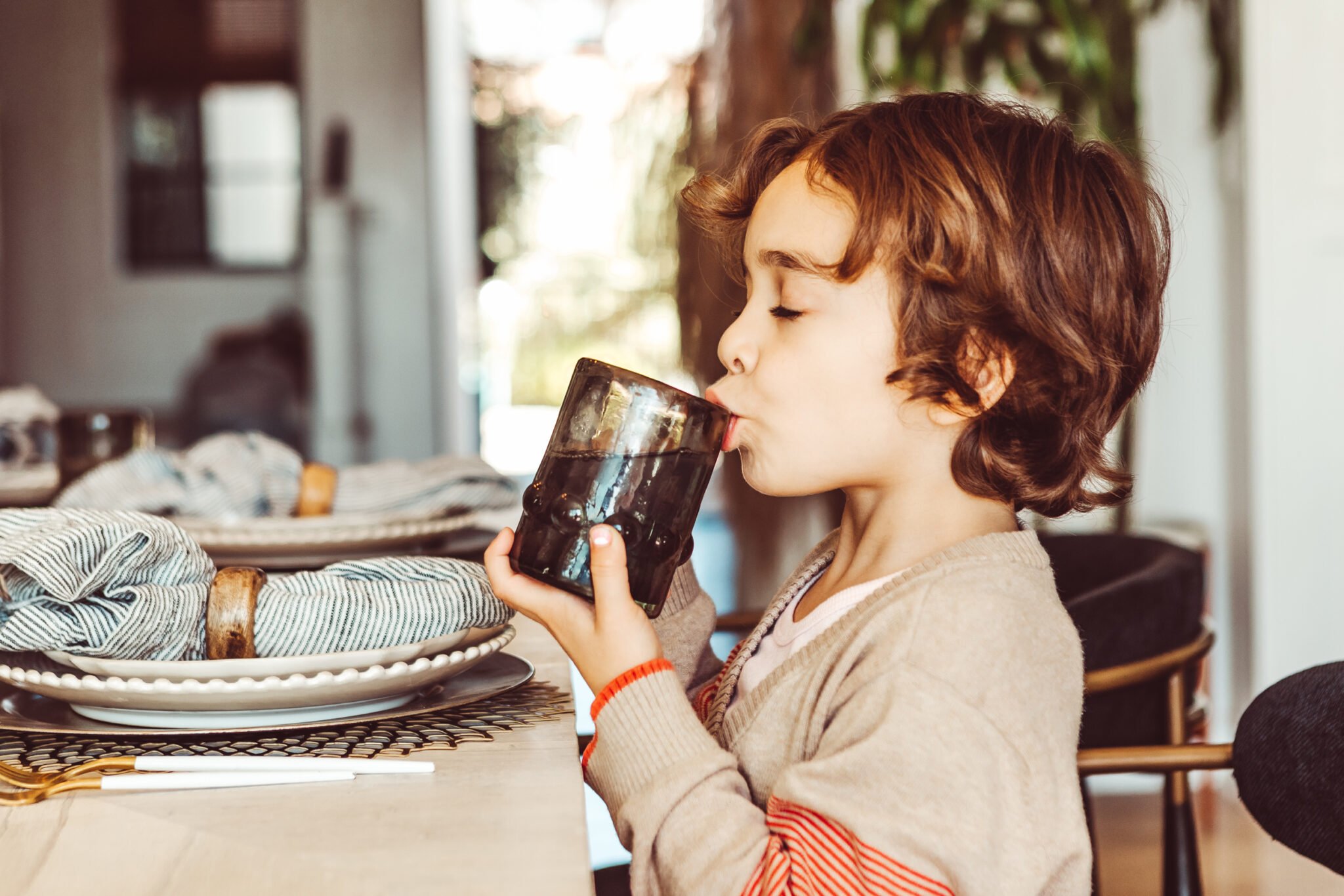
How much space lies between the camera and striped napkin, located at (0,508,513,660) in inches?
25.7

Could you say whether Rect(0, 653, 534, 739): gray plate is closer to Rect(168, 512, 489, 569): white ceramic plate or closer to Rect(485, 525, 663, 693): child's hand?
Rect(485, 525, 663, 693): child's hand

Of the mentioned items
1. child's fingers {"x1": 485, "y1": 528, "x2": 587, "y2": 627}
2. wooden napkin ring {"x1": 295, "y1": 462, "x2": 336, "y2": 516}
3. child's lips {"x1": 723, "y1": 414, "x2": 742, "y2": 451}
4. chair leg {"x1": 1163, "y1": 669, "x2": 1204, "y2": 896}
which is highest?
child's lips {"x1": 723, "y1": 414, "x2": 742, "y2": 451}

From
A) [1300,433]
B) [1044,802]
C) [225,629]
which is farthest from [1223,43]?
[225,629]

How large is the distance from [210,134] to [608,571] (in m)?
3.49

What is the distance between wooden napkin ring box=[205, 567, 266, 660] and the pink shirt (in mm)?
323

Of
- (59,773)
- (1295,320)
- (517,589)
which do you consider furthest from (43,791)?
(1295,320)

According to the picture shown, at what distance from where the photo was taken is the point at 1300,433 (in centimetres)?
252

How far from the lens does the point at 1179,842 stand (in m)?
1.31

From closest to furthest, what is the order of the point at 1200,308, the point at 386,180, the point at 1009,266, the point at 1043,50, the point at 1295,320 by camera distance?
1. the point at 1009,266
2. the point at 1295,320
3. the point at 1043,50
4. the point at 1200,308
5. the point at 386,180

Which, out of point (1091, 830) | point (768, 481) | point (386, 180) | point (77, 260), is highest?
point (386, 180)

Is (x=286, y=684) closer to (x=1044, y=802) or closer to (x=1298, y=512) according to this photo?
(x=1044, y=802)

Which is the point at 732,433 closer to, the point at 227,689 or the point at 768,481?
the point at 768,481

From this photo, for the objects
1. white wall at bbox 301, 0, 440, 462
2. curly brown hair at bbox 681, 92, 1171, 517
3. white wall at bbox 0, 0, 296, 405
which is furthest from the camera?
white wall at bbox 301, 0, 440, 462

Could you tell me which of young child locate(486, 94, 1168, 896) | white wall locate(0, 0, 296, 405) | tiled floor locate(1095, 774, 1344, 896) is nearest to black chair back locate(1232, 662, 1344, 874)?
young child locate(486, 94, 1168, 896)
